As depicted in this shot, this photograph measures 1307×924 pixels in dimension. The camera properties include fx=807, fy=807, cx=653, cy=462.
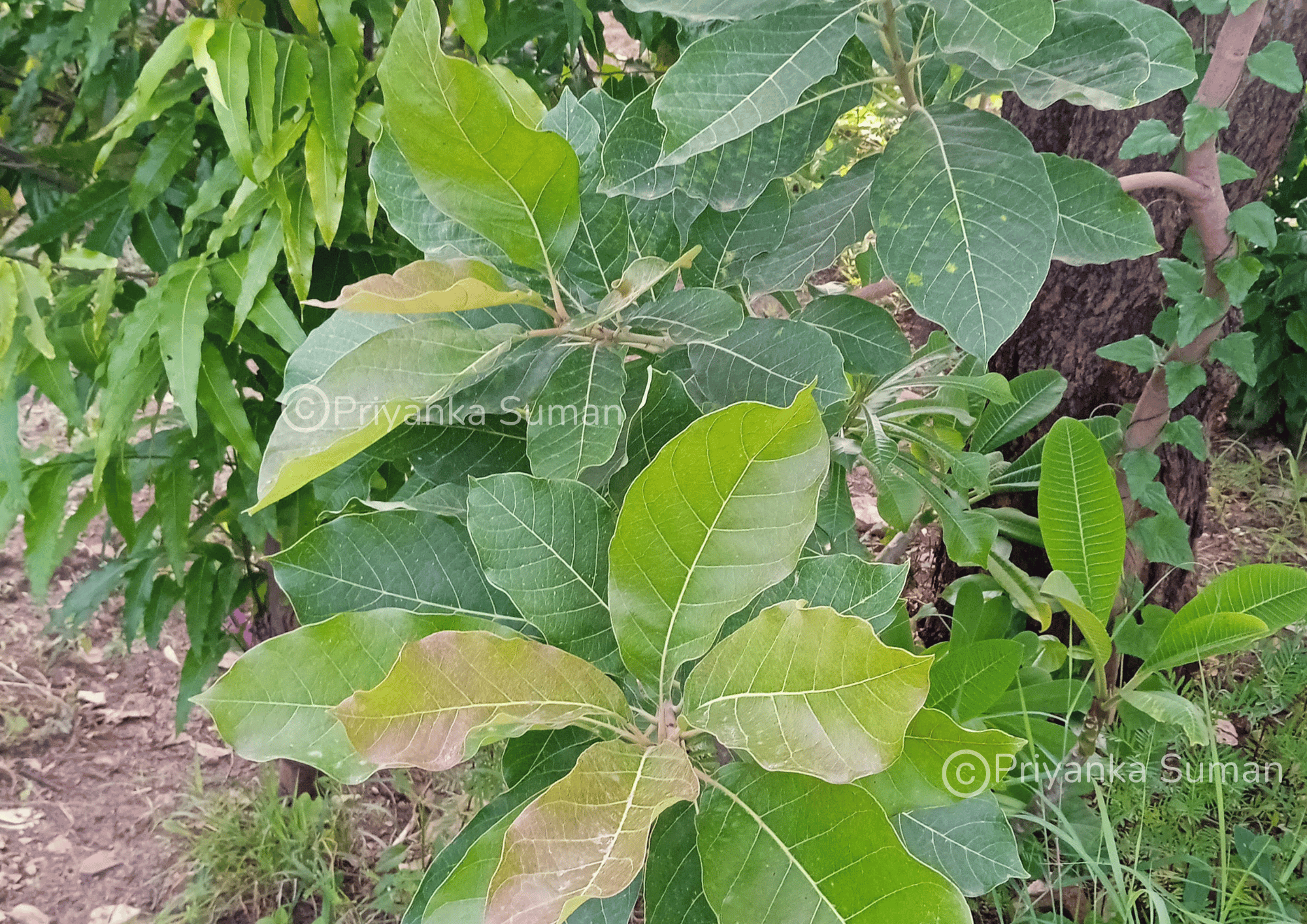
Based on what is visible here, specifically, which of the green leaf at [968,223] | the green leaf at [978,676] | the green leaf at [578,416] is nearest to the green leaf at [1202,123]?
the green leaf at [968,223]

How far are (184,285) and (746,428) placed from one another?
2.79 ft

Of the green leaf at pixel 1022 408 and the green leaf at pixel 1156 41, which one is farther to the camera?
the green leaf at pixel 1022 408

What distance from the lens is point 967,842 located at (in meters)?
0.59

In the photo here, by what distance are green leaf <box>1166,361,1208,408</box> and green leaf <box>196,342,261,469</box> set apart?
3.76 ft

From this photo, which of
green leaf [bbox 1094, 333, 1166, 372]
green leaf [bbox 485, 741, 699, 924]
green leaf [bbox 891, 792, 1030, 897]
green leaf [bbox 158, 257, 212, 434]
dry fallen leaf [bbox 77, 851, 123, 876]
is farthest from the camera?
dry fallen leaf [bbox 77, 851, 123, 876]

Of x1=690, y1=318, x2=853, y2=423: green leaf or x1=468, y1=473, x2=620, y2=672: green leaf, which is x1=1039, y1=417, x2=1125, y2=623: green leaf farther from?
x1=468, y1=473, x2=620, y2=672: green leaf

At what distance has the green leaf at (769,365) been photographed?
54 centimetres

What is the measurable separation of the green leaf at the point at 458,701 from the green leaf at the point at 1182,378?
896mm

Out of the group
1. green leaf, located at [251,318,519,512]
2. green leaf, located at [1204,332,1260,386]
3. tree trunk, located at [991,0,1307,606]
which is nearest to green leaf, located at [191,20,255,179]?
green leaf, located at [251,318,519,512]

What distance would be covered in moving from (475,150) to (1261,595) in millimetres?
1019

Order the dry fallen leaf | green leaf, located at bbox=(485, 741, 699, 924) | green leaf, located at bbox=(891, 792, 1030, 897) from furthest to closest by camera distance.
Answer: the dry fallen leaf
green leaf, located at bbox=(891, 792, 1030, 897)
green leaf, located at bbox=(485, 741, 699, 924)

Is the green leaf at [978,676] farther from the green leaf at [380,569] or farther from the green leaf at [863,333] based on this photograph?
the green leaf at [380,569]

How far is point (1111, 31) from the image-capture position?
0.47 m

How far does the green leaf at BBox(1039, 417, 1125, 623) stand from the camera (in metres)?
0.89
